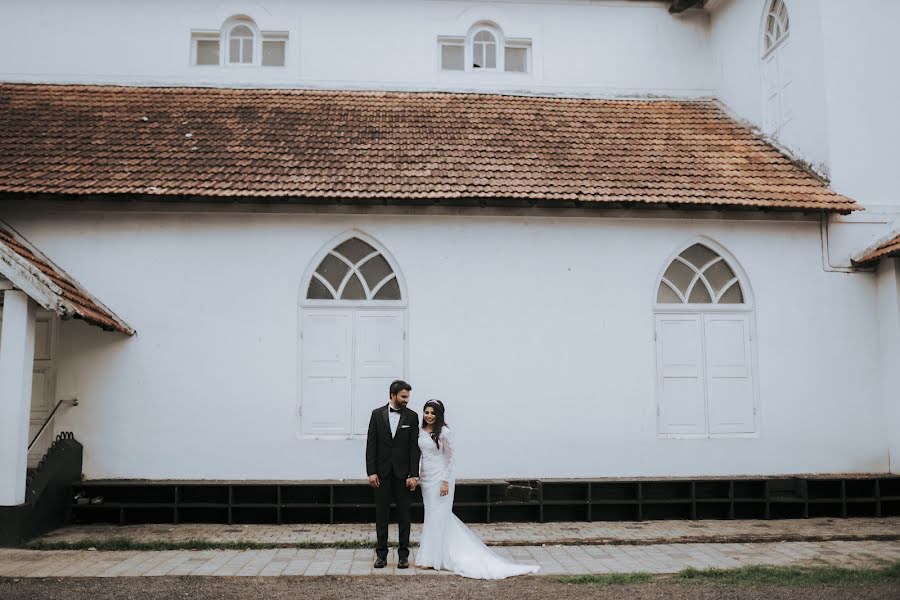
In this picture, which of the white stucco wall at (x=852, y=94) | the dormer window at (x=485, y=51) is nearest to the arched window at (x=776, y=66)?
the white stucco wall at (x=852, y=94)

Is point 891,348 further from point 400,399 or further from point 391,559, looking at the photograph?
point 391,559

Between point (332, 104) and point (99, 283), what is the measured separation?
197 inches

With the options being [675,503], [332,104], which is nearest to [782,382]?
[675,503]

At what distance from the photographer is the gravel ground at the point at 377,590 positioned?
6.95m

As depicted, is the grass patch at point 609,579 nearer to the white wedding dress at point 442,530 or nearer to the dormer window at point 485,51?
the white wedding dress at point 442,530

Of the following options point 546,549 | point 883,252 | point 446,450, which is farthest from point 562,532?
point 883,252

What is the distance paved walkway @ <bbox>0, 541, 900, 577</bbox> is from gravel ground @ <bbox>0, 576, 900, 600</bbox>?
0.94ft

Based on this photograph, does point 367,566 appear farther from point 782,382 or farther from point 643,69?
point 643,69

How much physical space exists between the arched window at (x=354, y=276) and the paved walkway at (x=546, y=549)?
130 inches

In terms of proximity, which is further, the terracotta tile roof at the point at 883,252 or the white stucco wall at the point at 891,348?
the white stucco wall at the point at 891,348

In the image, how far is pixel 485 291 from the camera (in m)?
11.3

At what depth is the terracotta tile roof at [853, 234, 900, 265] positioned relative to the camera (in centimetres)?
1088

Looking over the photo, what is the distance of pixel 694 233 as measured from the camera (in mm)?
11664

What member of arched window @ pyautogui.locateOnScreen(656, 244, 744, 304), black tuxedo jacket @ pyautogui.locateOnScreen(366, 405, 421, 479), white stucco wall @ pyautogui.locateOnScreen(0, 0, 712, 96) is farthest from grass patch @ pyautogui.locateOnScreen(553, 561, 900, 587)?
white stucco wall @ pyautogui.locateOnScreen(0, 0, 712, 96)
